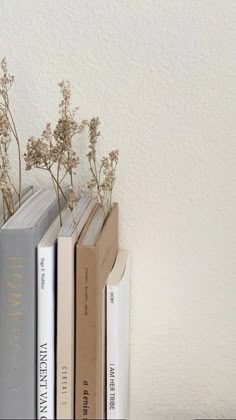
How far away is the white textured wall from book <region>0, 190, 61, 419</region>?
0.21 m

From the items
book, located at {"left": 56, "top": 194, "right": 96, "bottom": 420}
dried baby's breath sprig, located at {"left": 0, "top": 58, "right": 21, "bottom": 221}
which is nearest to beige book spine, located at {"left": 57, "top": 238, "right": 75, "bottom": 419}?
book, located at {"left": 56, "top": 194, "right": 96, "bottom": 420}

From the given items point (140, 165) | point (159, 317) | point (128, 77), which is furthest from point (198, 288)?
point (128, 77)

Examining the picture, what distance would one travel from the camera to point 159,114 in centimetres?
92

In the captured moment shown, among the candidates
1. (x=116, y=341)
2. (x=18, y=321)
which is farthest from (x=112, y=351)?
(x=18, y=321)

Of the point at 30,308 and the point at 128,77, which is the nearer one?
the point at 30,308

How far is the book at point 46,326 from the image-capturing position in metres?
0.76

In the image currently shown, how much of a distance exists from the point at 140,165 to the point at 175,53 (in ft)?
0.48

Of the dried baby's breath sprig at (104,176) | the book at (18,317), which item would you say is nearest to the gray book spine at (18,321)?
the book at (18,317)

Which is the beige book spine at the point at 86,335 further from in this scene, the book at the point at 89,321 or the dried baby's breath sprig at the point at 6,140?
the dried baby's breath sprig at the point at 6,140

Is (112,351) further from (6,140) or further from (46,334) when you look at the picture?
(6,140)

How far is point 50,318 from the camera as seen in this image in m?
0.77

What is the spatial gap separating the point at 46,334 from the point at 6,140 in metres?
0.25

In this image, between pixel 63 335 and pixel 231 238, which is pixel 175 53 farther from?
pixel 63 335

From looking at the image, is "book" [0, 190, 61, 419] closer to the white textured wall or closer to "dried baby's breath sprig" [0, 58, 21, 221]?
"dried baby's breath sprig" [0, 58, 21, 221]
